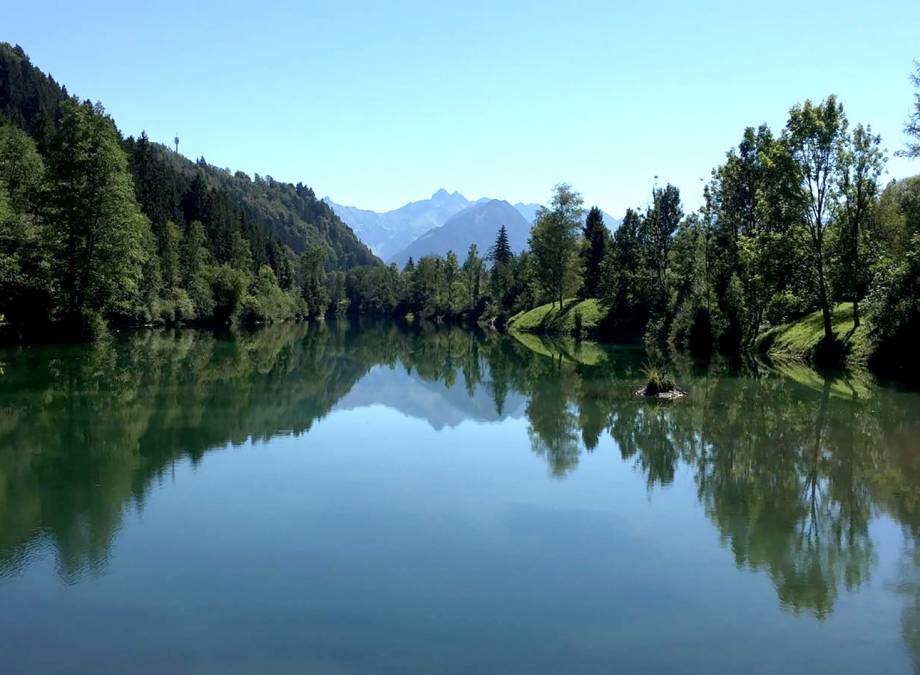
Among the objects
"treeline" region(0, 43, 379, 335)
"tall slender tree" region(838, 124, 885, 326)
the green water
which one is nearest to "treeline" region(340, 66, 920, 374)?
"tall slender tree" region(838, 124, 885, 326)

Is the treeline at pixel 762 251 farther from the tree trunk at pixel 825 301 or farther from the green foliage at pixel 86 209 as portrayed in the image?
the green foliage at pixel 86 209

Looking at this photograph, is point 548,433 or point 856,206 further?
point 856,206

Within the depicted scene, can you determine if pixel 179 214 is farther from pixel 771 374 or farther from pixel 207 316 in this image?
pixel 771 374

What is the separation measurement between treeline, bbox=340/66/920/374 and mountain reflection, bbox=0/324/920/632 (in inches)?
275

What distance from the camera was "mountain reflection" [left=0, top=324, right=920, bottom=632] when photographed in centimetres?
1074

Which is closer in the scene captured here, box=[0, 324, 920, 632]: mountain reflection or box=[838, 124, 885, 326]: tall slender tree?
box=[0, 324, 920, 632]: mountain reflection

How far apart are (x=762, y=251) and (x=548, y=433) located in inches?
1038

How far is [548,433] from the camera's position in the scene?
1997cm

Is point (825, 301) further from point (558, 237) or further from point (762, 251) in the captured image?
point (558, 237)

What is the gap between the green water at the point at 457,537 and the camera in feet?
24.6

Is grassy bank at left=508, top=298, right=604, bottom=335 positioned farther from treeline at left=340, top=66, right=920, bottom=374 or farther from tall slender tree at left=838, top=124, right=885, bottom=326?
tall slender tree at left=838, top=124, right=885, bottom=326

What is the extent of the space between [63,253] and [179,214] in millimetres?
65103

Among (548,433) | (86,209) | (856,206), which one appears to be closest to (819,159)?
(856,206)

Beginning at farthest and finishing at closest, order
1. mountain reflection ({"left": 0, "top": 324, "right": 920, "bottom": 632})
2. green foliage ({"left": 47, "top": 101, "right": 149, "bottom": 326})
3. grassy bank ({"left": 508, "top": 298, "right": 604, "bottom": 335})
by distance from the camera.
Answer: grassy bank ({"left": 508, "top": 298, "right": 604, "bottom": 335}) → green foliage ({"left": 47, "top": 101, "right": 149, "bottom": 326}) → mountain reflection ({"left": 0, "top": 324, "right": 920, "bottom": 632})
